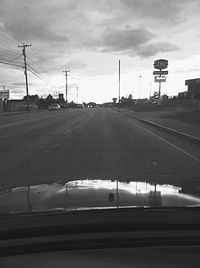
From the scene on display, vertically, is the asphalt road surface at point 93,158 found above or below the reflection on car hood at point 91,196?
below

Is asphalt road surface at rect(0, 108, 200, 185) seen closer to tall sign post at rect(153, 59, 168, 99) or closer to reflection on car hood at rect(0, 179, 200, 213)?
reflection on car hood at rect(0, 179, 200, 213)

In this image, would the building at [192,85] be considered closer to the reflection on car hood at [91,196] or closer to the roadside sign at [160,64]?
the roadside sign at [160,64]

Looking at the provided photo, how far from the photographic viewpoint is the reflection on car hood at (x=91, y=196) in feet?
11.8

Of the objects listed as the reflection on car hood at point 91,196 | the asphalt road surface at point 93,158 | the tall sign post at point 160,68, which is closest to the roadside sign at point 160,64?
the tall sign post at point 160,68

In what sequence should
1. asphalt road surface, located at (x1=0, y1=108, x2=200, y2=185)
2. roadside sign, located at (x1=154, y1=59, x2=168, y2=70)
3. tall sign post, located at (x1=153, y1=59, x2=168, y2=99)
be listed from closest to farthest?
asphalt road surface, located at (x1=0, y1=108, x2=200, y2=185) < tall sign post, located at (x1=153, y1=59, x2=168, y2=99) < roadside sign, located at (x1=154, y1=59, x2=168, y2=70)

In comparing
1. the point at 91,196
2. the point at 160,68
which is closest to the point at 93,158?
the point at 91,196

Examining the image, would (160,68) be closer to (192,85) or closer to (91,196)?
(192,85)

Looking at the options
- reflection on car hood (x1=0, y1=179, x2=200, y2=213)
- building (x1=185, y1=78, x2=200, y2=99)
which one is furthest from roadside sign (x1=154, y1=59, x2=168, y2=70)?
reflection on car hood (x1=0, y1=179, x2=200, y2=213)

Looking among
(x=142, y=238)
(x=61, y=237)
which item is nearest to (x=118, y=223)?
(x=142, y=238)

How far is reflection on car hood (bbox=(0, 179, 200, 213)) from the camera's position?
359cm

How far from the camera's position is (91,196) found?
3.95 metres

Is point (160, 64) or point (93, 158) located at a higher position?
point (160, 64)

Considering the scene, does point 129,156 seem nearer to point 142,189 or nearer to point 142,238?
point 142,189

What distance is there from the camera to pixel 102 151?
1559cm
